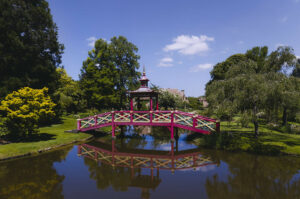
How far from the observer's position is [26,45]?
61.6 feet

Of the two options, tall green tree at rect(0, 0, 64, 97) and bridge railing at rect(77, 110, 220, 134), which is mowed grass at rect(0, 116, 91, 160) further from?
tall green tree at rect(0, 0, 64, 97)

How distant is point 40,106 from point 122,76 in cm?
2022

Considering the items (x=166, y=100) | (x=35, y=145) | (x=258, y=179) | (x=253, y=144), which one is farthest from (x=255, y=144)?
(x=35, y=145)

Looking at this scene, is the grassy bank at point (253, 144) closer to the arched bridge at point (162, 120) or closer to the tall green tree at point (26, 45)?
the arched bridge at point (162, 120)

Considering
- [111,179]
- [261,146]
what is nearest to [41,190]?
[111,179]

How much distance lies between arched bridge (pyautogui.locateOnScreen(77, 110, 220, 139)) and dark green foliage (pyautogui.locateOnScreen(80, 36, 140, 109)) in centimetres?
1045

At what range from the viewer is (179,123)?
54.2 feet

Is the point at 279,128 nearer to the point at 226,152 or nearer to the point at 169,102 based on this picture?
the point at 226,152

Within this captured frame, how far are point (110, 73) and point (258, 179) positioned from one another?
27.1 m

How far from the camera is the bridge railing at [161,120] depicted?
15562 millimetres

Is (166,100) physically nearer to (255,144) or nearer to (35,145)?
(255,144)

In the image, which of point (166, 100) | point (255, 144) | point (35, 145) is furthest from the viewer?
point (166, 100)

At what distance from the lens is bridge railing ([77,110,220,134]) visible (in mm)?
15562

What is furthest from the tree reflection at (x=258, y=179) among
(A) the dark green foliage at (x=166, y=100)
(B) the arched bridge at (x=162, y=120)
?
(A) the dark green foliage at (x=166, y=100)
